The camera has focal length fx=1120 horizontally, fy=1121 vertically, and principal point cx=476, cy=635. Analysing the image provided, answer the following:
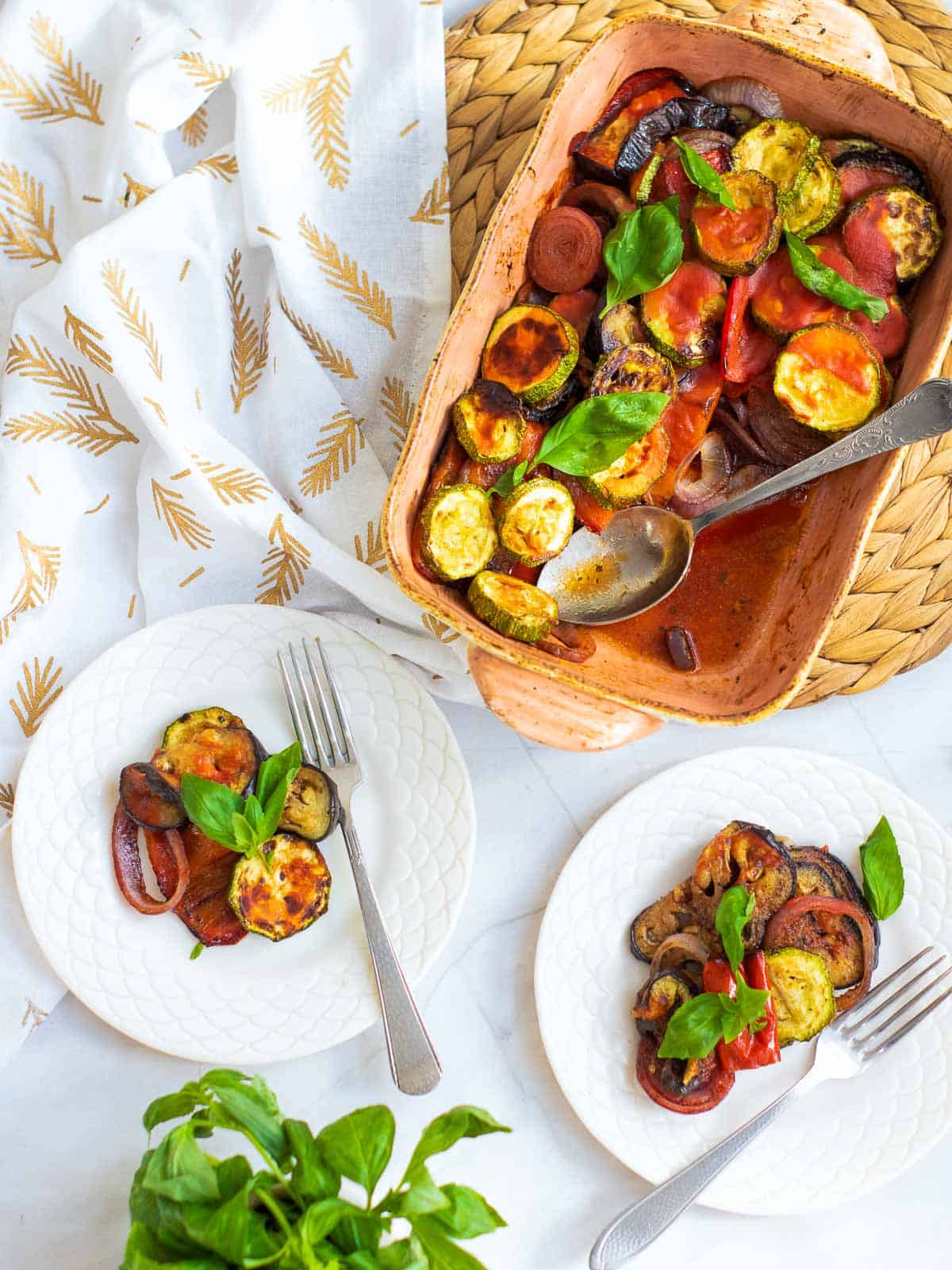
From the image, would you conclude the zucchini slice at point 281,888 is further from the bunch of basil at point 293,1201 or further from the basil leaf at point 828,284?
the basil leaf at point 828,284

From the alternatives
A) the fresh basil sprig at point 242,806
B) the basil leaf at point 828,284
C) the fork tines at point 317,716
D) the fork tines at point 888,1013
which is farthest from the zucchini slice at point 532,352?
the fork tines at point 888,1013

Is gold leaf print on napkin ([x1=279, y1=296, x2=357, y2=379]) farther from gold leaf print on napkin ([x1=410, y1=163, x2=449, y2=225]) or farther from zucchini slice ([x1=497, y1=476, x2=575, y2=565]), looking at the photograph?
zucchini slice ([x1=497, y1=476, x2=575, y2=565])

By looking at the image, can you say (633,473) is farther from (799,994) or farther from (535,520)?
(799,994)

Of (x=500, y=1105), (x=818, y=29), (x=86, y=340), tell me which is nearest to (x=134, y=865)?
(x=500, y=1105)

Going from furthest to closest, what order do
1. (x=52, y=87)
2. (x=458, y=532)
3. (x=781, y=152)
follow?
(x=52, y=87) → (x=781, y=152) → (x=458, y=532)

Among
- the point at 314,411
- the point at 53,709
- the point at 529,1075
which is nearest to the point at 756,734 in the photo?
the point at 529,1075

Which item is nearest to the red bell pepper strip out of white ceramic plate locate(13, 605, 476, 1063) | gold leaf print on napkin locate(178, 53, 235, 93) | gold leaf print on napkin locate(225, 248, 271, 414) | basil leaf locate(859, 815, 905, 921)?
basil leaf locate(859, 815, 905, 921)
